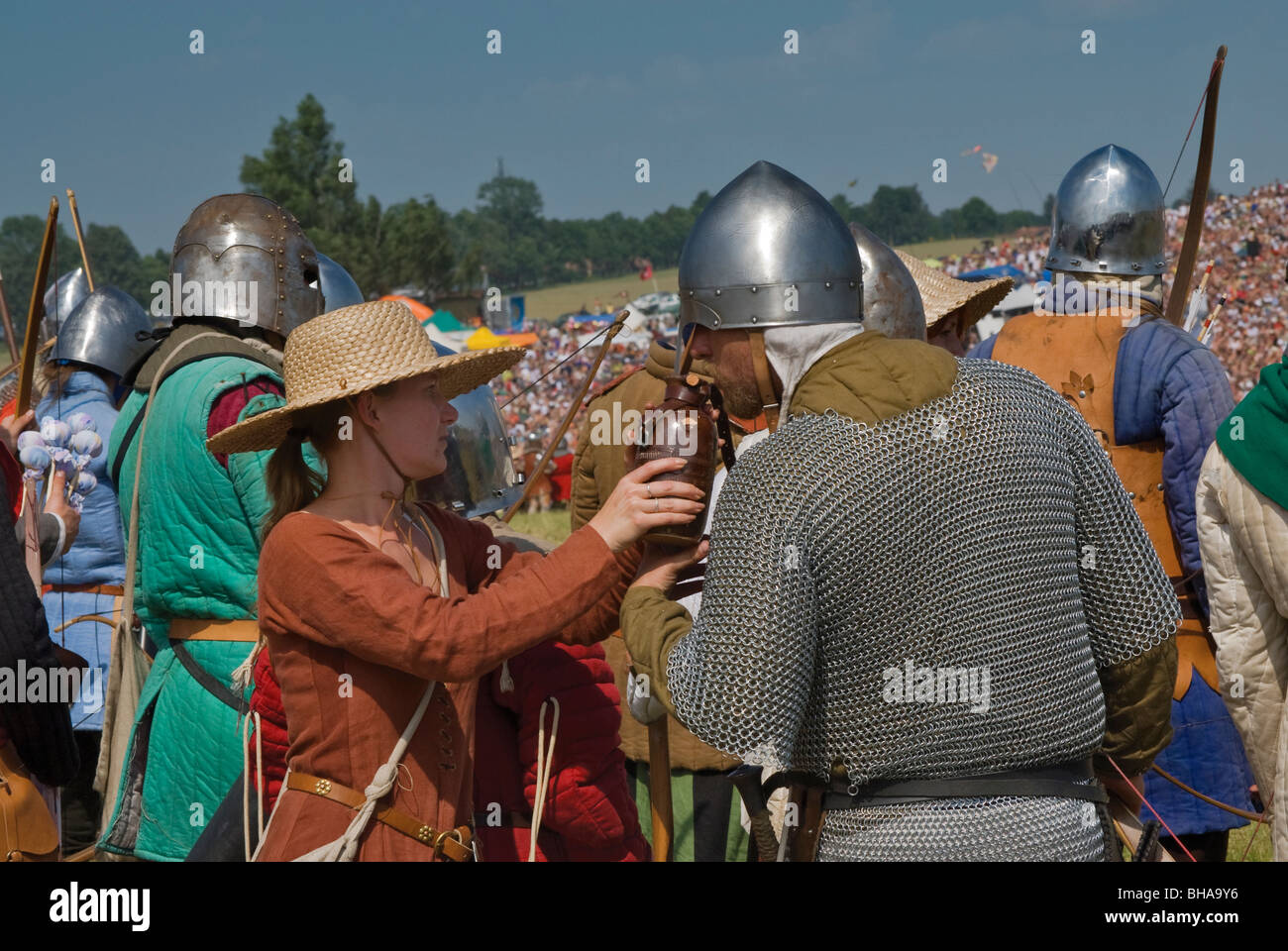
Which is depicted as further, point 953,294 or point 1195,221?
point 1195,221

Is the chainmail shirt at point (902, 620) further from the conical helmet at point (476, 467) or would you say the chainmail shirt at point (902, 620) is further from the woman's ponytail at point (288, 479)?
the conical helmet at point (476, 467)

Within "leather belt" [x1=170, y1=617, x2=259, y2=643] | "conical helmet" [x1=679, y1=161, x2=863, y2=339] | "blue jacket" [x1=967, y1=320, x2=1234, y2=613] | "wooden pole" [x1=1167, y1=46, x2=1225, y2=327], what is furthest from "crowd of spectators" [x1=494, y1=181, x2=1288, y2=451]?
"conical helmet" [x1=679, y1=161, x2=863, y2=339]

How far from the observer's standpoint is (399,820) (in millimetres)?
2809

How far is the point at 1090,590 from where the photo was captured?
282 centimetres

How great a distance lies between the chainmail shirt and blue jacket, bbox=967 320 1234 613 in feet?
8.37

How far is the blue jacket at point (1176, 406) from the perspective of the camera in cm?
491

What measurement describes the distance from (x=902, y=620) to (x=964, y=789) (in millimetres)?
344

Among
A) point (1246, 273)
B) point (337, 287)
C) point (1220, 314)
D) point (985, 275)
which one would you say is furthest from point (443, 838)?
point (1246, 273)

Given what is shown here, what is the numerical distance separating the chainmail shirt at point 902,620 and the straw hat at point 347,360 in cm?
81

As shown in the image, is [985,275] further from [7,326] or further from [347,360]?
[347,360]

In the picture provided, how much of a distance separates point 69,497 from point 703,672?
11.0ft
